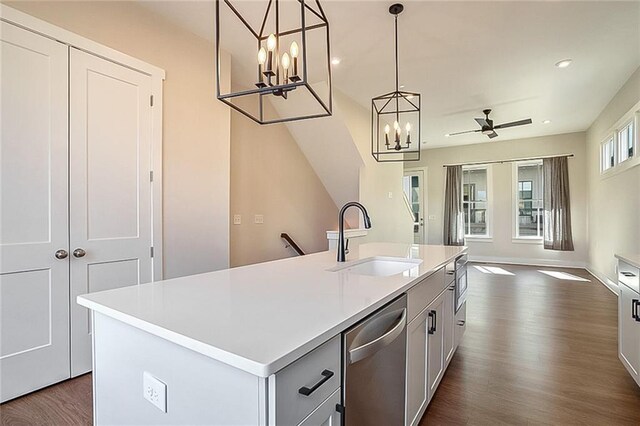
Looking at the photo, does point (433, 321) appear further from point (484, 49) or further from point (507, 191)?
A: point (507, 191)

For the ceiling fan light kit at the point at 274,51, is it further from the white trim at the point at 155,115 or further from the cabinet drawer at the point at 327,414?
the cabinet drawer at the point at 327,414

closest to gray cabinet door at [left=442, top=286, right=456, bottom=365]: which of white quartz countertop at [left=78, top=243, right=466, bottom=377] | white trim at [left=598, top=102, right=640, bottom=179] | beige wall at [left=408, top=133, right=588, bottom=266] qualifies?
white quartz countertop at [left=78, top=243, right=466, bottom=377]

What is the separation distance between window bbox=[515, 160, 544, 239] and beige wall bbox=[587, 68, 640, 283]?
977mm

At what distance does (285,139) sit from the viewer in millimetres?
5105

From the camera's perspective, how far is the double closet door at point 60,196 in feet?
6.79

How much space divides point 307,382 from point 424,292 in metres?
1.08

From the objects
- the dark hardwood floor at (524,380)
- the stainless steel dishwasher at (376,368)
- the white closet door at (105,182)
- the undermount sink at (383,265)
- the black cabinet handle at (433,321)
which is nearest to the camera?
the stainless steel dishwasher at (376,368)

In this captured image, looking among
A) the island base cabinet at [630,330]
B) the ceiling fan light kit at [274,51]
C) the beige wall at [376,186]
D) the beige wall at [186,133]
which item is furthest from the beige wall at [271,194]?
the island base cabinet at [630,330]

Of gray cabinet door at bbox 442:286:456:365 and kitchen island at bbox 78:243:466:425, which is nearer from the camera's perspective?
kitchen island at bbox 78:243:466:425

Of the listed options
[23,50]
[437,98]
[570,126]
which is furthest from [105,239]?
[570,126]

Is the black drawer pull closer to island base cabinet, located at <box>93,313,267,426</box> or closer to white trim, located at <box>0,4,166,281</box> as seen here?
island base cabinet, located at <box>93,313,267,426</box>

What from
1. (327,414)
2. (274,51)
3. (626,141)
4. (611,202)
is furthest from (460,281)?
(611,202)

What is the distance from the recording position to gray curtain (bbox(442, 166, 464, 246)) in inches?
327

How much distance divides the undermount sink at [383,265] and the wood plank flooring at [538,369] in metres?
0.87
